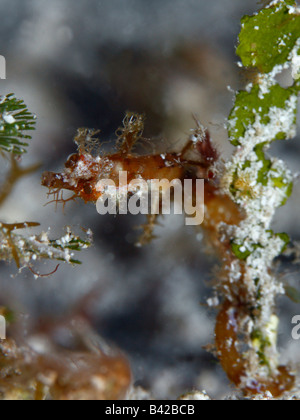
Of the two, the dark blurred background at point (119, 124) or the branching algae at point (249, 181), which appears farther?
the dark blurred background at point (119, 124)

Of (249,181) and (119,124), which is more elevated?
(119,124)

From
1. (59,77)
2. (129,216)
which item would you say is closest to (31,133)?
(59,77)

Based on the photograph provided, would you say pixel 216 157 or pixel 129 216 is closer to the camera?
pixel 216 157

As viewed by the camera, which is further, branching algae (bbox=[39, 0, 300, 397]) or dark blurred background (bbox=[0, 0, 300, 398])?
dark blurred background (bbox=[0, 0, 300, 398])

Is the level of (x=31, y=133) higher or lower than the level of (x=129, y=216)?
higher

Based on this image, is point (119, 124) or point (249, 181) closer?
point (249, 181)
